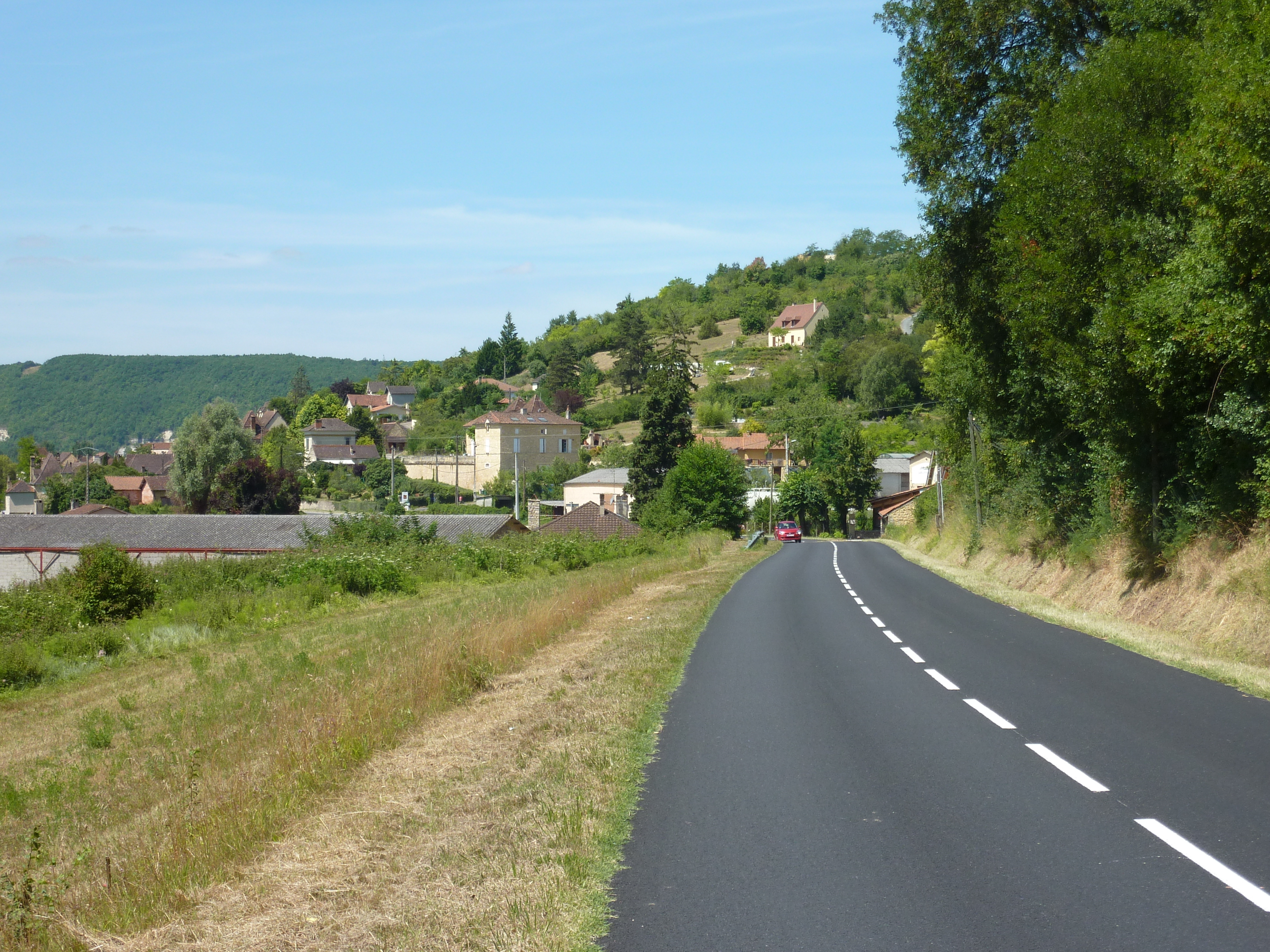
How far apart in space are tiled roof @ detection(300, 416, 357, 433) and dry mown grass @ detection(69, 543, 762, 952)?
14060 centimetres

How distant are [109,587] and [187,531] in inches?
1168

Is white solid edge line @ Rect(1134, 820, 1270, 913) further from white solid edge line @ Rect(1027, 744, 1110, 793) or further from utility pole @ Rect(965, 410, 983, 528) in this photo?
utility pole @ Rect(965, 410, 983, 528)

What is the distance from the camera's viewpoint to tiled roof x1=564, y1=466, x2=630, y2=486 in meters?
98.3

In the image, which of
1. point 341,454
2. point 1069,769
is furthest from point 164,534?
point 341,454

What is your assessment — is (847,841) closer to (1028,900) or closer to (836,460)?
(1028,900)

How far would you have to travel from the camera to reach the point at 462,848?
603 cm

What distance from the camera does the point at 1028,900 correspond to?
4.89 metres

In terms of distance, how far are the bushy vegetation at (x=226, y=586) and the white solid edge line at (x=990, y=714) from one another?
68.4 ft

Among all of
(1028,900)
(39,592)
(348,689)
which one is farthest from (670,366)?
(1028,900)

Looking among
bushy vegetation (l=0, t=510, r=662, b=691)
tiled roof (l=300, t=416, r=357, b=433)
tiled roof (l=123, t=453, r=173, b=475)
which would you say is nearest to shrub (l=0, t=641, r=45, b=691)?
bushy vegetation (l=0, t=510, r=662, b=691)

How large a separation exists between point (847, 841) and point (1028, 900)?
1261mm

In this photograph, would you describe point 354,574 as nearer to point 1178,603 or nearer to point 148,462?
point 1178,603

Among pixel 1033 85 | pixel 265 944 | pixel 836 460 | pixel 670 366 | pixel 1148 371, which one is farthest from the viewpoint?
pixel 836 460

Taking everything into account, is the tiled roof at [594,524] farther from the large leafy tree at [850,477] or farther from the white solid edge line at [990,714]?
the white solid edge line at [990,714]
